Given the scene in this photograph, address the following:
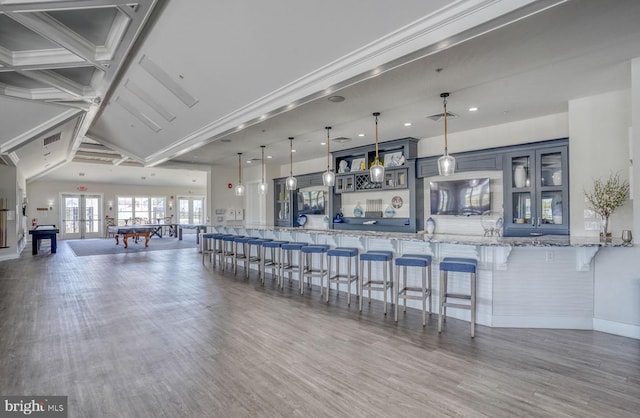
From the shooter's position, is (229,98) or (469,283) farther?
(229,98)

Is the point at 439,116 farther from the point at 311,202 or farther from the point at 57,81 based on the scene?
the point at 57,81

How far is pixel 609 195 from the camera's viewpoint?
379 centimetres

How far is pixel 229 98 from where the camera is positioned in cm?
461

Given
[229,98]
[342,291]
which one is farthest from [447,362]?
[229,98]

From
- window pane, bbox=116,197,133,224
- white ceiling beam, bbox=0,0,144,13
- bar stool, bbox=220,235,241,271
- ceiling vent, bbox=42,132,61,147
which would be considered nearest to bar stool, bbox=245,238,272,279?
bar stool, bbox=220,235,241,271

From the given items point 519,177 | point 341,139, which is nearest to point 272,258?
point 341,139

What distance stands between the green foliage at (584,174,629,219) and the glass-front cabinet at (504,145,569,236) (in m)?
0.66

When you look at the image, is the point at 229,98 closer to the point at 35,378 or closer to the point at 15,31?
the point at 15,31

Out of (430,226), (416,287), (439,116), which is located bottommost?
(416,287)

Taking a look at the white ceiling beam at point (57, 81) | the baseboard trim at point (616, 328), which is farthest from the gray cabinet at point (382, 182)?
the white ceiling beam at point (57, 81)

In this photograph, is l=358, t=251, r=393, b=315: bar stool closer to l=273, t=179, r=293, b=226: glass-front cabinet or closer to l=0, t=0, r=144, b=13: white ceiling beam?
l=0, t=0, r=144, b=13: white ceiling beam

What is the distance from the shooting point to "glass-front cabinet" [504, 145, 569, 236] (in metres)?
4.71

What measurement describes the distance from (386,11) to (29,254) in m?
12.2

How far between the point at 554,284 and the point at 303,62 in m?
3.61
